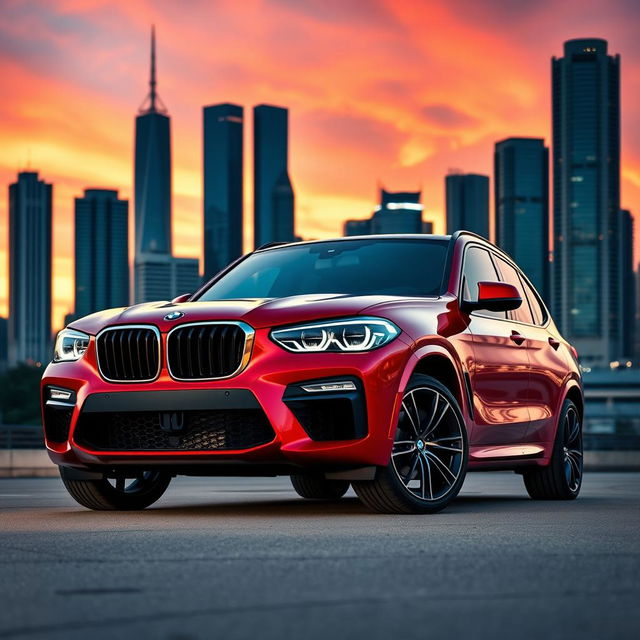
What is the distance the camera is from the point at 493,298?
8781mm

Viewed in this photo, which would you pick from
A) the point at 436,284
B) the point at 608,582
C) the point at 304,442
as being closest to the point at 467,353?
the point at 436,284

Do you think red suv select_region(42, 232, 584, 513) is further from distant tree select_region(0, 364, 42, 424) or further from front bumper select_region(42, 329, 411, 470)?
distant tree select_region(0, 364, 42, 424)

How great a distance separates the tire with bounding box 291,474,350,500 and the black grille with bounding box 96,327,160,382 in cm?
280

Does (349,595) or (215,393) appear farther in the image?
(215,393)

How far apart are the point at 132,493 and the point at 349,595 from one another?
4925mm

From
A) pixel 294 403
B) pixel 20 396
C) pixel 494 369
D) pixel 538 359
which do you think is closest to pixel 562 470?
pixel 538 359

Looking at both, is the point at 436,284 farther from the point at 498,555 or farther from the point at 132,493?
the point at 498,555

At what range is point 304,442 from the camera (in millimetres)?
7594

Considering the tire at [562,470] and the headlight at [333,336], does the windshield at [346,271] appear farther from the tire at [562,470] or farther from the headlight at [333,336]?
the tire at [562,470]

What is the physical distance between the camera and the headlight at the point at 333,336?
7676mm

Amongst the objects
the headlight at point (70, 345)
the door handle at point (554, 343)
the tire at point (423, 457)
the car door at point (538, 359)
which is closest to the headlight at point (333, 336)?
the tire at point (423, 457)

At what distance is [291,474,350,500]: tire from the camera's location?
10547 millimetres

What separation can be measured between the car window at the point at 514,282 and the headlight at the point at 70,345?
328cm

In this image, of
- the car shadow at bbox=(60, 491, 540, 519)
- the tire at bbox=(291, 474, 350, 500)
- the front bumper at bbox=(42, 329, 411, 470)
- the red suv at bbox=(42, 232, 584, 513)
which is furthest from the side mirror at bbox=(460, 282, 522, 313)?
the tire at bbox=(291, 474, 350, 500)
